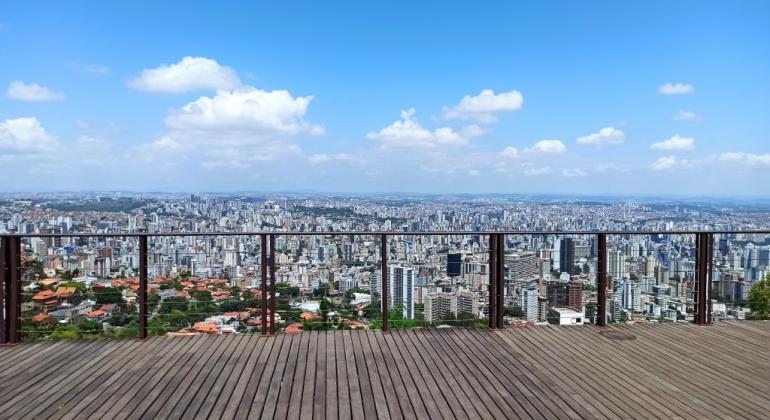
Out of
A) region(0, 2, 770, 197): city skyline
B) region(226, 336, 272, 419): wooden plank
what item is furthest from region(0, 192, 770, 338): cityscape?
region(0, 2, 770, 197): city skyline

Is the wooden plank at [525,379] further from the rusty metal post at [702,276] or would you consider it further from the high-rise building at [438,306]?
the rusty metal post at [702,276]

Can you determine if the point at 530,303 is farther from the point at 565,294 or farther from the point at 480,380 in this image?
the point at 480,380

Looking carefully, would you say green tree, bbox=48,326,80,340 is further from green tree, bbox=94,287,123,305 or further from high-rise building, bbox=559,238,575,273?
high-rise building, bbox=559,238,575,273

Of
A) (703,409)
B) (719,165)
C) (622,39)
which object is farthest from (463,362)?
(622,39)

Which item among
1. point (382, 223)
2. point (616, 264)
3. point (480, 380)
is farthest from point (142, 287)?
point (616, 264)

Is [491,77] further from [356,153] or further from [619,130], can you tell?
[356,153]

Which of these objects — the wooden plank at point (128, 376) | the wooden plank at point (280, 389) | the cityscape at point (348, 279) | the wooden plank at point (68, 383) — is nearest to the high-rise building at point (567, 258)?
the cityscape at point (348, 279)
